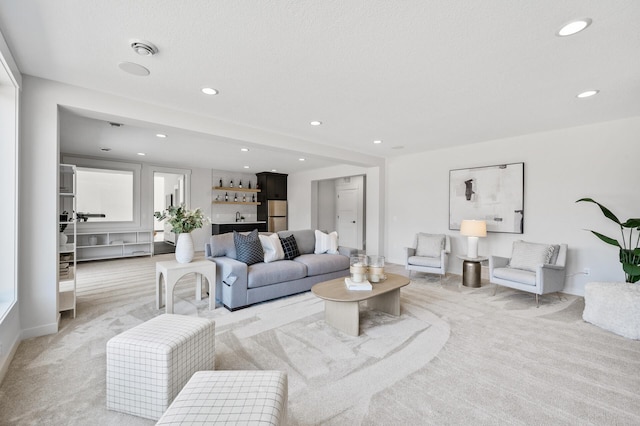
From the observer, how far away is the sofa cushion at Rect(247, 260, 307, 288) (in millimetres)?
3490

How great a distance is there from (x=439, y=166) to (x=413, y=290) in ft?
8.73

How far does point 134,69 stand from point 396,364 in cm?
329

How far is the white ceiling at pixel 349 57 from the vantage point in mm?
1734

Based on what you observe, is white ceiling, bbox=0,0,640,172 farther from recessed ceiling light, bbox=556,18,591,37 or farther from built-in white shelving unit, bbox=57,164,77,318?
built-in white shelving unit, bbox=57,164,77,318

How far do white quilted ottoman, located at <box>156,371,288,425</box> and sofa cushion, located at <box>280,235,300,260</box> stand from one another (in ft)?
9.12

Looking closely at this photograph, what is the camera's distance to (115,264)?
6152mm

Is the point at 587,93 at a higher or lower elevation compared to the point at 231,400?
higher

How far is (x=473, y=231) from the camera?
4.50 meters

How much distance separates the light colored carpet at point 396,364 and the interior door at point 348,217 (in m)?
4.91

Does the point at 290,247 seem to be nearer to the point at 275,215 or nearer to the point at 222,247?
the point at 222,247

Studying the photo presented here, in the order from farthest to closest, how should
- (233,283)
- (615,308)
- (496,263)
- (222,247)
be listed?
1. (496,263)
2. (222,247)
3. (233,283)
4. (615,308)

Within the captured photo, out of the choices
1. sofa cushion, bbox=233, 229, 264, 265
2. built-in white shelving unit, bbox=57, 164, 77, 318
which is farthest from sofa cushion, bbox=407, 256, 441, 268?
built-in white shelving unit, bbox=57, 164, 77, 318

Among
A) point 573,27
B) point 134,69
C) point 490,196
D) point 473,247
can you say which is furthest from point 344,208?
point 573,27

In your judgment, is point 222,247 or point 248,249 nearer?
point 248,249
